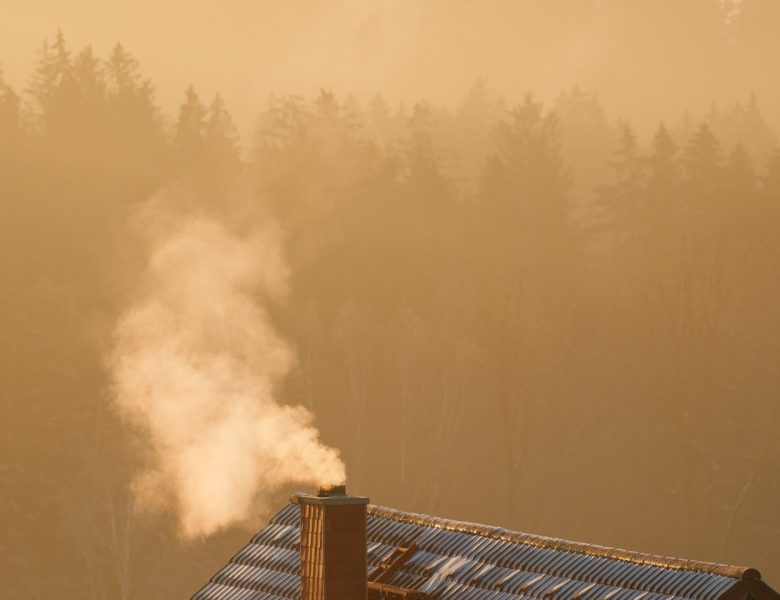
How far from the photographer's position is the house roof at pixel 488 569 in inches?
771

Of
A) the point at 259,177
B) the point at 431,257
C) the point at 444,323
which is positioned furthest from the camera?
the point at 259,177

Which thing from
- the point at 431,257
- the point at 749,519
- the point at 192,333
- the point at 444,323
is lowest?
the point at 749,519

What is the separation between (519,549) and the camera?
22.0 metres

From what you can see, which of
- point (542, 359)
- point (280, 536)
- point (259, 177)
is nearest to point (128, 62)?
point (259, 177)

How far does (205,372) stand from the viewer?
82.3 meters

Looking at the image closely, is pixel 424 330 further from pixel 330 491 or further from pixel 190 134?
pixel 330 491

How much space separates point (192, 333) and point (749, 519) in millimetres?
28439

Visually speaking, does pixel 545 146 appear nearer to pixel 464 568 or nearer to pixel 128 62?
pixel 128 62

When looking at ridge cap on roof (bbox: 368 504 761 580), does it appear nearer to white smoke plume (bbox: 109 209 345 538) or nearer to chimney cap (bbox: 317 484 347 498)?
chimney cap (bbox: 317 484 347 498)

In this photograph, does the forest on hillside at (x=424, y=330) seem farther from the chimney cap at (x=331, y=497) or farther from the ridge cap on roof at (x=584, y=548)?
the chimney cap at (x=331, y=497)

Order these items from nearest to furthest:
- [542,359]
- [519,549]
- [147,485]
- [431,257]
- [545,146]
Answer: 1. [519,549]
2. [147,485]
3. [542,359]
4. [431,257]
5. [545,146]

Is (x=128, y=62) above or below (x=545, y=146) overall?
above

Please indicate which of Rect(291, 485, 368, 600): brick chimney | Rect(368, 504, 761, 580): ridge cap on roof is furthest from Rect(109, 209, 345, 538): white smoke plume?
Rect(291, 485, 368, 600): brick chimney

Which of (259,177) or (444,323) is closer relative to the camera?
(444,323)
